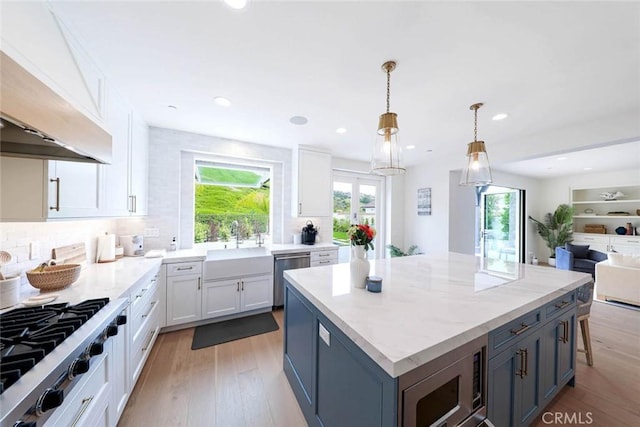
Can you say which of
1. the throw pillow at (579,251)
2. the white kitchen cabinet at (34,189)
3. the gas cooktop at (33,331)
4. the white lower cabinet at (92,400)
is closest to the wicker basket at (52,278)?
the gas cooktop at (33,331)

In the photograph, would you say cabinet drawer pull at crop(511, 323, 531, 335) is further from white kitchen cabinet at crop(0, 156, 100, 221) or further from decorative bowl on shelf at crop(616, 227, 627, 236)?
decorative bowl on shelf at crop(616, 227, 627, 236)

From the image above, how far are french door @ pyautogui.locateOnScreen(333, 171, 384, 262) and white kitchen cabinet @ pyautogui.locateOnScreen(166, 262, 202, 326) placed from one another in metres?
2.51

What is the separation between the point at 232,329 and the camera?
2.63 m

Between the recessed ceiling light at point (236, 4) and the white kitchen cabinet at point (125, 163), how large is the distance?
1.38 m

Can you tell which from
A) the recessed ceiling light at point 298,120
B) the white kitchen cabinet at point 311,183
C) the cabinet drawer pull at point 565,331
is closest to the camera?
the cabinet drawer pull at point 565,331

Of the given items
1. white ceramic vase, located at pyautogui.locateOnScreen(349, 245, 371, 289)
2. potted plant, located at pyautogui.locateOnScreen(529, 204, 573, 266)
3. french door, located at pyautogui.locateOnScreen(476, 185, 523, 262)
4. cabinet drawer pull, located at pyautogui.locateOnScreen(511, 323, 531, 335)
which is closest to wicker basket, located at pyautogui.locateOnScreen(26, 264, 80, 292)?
white ceramic vase, located at pyautogui.locateOnScreen(349, 245, 371, 289)

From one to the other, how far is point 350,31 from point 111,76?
6.26ft

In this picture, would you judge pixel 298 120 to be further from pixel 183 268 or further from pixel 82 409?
pixel 82 409

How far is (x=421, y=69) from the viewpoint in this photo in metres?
1.67

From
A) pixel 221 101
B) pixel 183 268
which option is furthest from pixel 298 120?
pixel 183 268

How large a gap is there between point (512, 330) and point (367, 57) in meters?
1.92

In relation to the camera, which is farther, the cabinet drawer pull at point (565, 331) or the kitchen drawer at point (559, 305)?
the cabinet drawer pull at point (565, 331)

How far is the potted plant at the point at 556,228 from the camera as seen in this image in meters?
5.81

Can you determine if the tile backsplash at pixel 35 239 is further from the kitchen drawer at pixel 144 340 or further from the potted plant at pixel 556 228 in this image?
the potted plant at pixel 556 228
